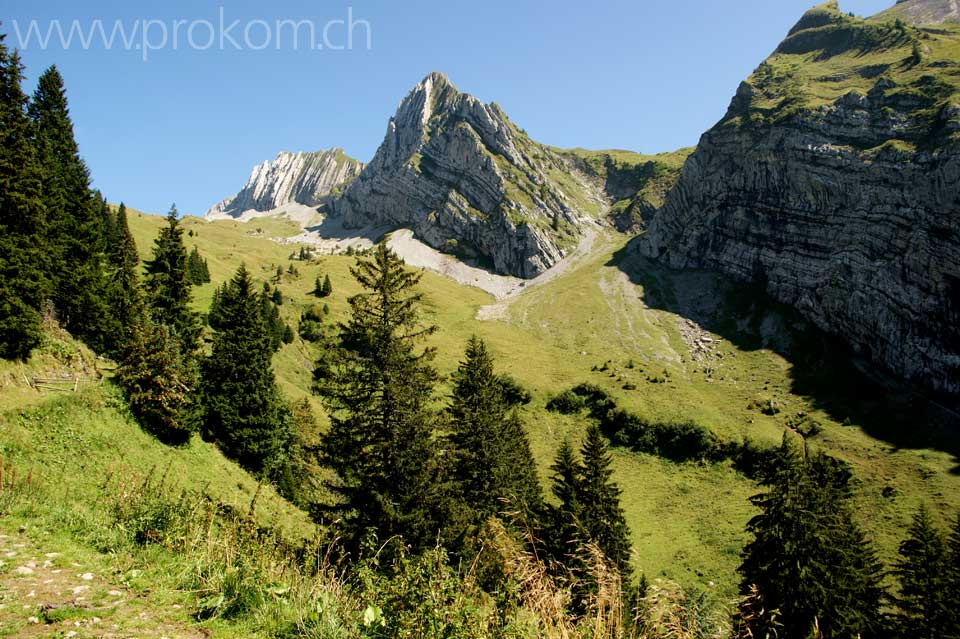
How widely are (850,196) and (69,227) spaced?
149 metres

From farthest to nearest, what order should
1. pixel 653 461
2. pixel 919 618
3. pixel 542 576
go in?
pixel 653 461 < pixel 919 618 < pixel 542 576

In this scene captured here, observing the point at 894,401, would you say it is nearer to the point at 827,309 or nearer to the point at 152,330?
the point at 827,309

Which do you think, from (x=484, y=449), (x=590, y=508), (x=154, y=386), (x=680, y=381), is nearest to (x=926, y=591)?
(x=590, y=508)

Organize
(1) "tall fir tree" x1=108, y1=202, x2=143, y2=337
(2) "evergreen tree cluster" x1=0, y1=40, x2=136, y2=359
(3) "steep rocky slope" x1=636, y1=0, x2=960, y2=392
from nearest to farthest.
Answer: (2) "evergreen tree cluster" x1=0, y1=40, x2=136, y2=359, (1) "tall fir tree" x1=108, y1=202, x2=143, y2=337, (3) "steep rocky slope" x1=636, y1=0, x2=960, y2=392

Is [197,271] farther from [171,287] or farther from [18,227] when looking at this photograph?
[18,227]

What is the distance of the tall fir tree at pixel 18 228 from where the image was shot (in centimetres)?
2380

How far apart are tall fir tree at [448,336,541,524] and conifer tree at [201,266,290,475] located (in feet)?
44.9

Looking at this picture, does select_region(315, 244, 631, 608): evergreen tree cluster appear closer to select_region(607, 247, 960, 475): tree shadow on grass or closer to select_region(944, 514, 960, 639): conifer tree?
select_region(944, 514, 960, 639): conifer tree

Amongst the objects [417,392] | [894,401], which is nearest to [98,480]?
[417,392]

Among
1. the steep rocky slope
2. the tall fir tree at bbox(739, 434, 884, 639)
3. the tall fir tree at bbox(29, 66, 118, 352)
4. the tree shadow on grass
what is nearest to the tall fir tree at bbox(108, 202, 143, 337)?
the tall fir tree at bbox(29, 66, 118, 352)

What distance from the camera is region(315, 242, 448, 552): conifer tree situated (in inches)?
765

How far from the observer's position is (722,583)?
1793 inches

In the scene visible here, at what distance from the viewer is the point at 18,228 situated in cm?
2772

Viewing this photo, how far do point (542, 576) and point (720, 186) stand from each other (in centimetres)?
18035
